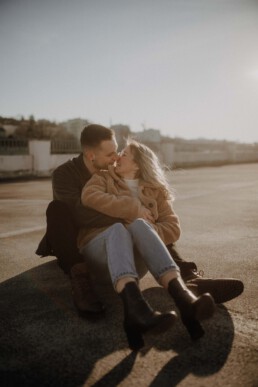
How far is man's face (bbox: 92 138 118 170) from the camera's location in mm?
3547

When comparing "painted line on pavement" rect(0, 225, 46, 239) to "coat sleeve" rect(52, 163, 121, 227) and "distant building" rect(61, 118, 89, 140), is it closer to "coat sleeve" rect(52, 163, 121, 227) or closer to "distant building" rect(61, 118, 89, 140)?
"coat sleeve" rect(52, 163, 121, 227)

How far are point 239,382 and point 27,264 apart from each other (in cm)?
261

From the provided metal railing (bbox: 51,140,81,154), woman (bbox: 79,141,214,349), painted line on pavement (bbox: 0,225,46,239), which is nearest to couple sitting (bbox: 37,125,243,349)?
woman (bbox: 79,141,214,349)

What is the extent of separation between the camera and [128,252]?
7.93 ft

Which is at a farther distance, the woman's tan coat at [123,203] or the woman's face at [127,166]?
the woman's face at [127,166]

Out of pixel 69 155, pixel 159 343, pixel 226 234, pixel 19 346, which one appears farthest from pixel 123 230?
pixel 69 155

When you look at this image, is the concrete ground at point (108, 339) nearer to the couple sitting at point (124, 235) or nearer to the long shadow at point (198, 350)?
the long shadow at point (198, 350)

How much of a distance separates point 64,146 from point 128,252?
19.1 metres

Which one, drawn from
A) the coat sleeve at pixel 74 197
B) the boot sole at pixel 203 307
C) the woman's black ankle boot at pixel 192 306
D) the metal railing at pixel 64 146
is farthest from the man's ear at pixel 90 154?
the metal railing at pixel 64 146

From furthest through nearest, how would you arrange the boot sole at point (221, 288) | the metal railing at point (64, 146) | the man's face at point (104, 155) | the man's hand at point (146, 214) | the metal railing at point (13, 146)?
the metal railing at point (64, 146)
the metal railing at point (13, 146)
the man's face at point (104, 155)
the man's hand at point (146, 214)
the boot sole at point (221, 288)

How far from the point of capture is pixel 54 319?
8.48 ft

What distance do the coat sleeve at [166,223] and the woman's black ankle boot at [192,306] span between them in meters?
0.71

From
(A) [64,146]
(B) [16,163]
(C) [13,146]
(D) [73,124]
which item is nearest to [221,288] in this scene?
(B) [16,163]

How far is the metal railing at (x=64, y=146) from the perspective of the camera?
20.4 metres
